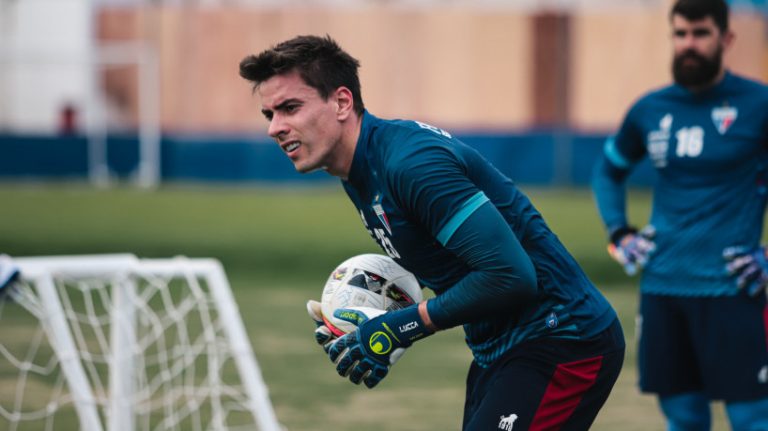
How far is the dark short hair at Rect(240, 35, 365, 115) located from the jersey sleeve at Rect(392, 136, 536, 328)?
0.38 m

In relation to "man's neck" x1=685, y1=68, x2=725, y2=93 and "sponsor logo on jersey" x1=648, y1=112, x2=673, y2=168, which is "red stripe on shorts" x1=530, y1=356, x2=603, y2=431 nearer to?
"sponsor logo on jersey" x1=648, y1=112, x2=673, y2=168

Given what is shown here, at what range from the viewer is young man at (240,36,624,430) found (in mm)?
3432

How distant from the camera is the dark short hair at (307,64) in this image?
11.9ft

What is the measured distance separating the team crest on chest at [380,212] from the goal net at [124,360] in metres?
2.32

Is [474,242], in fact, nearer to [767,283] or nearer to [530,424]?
[530,424]

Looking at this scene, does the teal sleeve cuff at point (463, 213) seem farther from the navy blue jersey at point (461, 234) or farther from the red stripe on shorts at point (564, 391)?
the red stripe on shorts at point (564, 391)

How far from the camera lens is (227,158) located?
2477cm

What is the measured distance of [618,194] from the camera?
6.05 metres

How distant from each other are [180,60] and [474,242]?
2592 cm

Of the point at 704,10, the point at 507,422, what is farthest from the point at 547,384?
the point at 704,10

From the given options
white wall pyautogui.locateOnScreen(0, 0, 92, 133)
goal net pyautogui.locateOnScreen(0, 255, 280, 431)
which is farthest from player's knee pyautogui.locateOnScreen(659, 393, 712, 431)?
white wall pyautogui.locateOnScreen(0, 0, 92, 133)

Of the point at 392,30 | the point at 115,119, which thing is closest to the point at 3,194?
the point at 115,119

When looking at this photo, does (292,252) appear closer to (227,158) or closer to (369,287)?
(227,158)

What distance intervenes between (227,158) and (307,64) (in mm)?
21338
